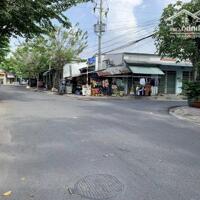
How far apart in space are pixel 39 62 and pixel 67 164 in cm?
4745

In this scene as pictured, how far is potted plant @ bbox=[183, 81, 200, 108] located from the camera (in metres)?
20.9

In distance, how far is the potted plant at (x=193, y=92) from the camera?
2091cm

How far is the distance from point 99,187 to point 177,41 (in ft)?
58.5

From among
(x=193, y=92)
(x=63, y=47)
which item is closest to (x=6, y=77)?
(x=63, y=47)

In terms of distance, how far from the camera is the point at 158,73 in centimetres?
3375

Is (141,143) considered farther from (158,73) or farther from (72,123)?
(158,73)

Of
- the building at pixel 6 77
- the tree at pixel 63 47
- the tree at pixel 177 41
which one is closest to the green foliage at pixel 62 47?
the tree at pixel 63 47

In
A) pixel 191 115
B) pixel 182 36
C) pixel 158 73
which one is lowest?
pixel 191 115

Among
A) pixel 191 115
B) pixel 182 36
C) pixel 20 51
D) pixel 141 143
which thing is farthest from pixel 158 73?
pixel 20 51

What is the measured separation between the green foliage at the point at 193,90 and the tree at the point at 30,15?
8852 mm

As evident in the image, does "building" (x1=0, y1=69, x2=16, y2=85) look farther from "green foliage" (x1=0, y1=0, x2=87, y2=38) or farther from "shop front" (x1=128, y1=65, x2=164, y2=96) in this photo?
"green foliage" (x1=0, y1=0, x2=87, y2=38)

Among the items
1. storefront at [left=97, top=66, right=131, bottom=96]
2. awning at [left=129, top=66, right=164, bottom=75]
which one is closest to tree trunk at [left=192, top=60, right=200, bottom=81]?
awning at [left=129, top=66, right=164, bottom=75]

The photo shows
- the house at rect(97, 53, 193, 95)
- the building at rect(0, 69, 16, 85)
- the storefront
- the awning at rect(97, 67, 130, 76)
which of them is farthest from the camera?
the building at rect(0, 69, 16, 85)

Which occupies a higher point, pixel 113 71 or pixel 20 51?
pixel 20 51
